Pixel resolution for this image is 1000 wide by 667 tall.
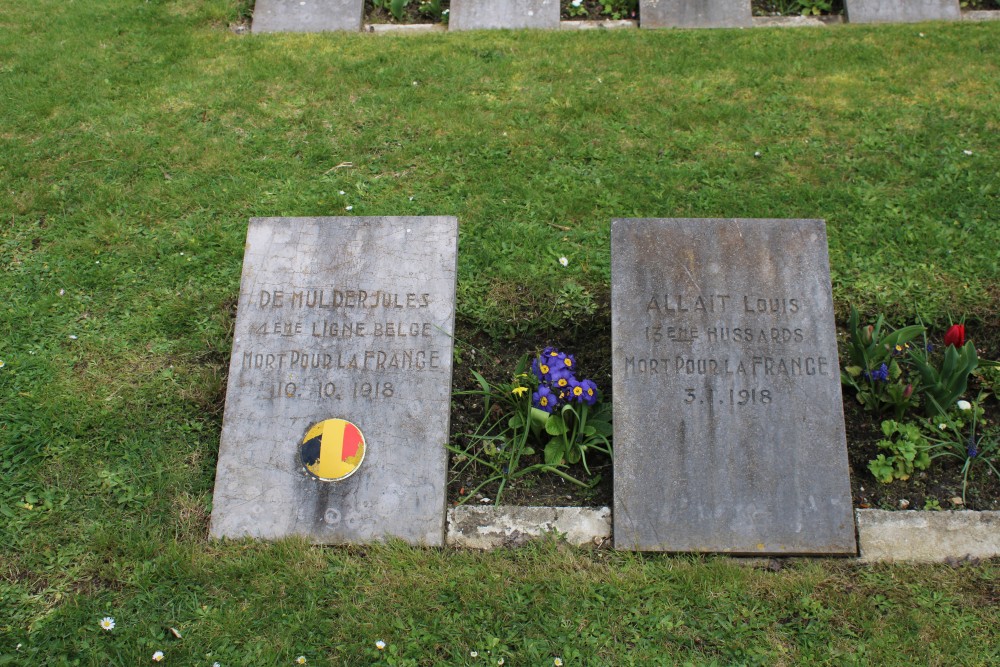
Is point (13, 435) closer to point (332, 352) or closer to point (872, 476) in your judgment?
point (332, 352)

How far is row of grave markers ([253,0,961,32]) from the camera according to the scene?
605 cm

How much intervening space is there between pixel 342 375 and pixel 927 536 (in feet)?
7.34

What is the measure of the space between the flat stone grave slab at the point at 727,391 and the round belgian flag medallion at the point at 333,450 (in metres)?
0.97

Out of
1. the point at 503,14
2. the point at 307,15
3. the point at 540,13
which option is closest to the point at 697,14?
the point at 540,13

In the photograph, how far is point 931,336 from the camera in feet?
13.3

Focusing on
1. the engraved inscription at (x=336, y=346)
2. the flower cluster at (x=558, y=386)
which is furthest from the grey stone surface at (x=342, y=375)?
the flower cluster at (x=558, y=386)

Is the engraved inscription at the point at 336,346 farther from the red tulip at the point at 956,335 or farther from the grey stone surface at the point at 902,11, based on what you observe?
the grey stone surface at the point at 902,11

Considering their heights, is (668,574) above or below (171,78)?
below

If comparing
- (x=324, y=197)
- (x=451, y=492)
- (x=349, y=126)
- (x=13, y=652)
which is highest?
(x=349, y=126)

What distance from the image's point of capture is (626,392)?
3414 mm

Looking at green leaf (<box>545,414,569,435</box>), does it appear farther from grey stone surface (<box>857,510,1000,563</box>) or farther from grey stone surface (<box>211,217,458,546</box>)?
grey stone surface (<box>857,510,1000,563</box>)

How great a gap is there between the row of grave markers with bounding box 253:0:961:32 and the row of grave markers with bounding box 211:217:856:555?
9.70 feet

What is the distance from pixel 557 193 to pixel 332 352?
1.75m

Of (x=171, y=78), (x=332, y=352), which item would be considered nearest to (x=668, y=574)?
(x=332, y=352)
